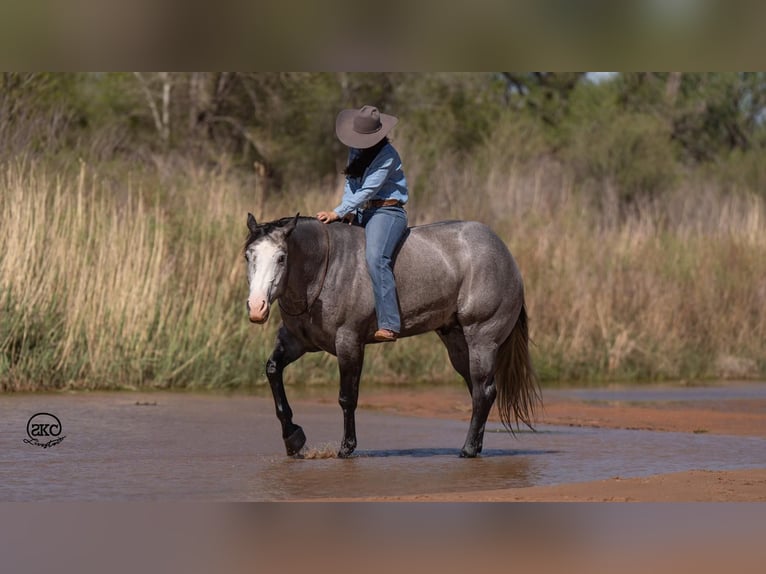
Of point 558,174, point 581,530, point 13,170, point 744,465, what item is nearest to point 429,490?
point 581,530

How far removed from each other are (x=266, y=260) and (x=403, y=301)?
1.24m

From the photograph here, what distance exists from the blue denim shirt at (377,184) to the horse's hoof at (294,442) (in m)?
1.49

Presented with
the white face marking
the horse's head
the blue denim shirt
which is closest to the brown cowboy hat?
the blue denim shirt

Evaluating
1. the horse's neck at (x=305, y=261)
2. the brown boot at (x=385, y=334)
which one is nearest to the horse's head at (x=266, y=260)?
the horse's neck at (x=305, y=261)

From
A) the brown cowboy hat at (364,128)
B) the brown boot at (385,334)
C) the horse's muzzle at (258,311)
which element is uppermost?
the brown cowboy hat at (364,128)

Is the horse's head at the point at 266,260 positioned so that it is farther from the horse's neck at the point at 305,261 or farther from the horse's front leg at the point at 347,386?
the horse's front leg at the point at 347,386

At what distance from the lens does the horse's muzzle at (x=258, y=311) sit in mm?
7797

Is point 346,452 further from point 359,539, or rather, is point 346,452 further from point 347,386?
point 359,539

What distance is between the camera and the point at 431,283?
29.7ft

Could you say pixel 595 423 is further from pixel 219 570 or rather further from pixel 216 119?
pixel 216 119

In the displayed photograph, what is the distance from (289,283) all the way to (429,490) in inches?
72.9

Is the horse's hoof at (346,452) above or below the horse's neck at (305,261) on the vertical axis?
below

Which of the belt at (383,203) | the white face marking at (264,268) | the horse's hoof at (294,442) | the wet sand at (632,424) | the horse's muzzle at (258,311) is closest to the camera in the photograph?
the wet sand at (632,424)

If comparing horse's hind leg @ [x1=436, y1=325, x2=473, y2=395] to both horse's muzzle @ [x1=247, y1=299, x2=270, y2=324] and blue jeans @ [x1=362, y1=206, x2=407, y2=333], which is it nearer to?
blue jeans @ [x1=362, y1=206, x2=407, y2=333]
